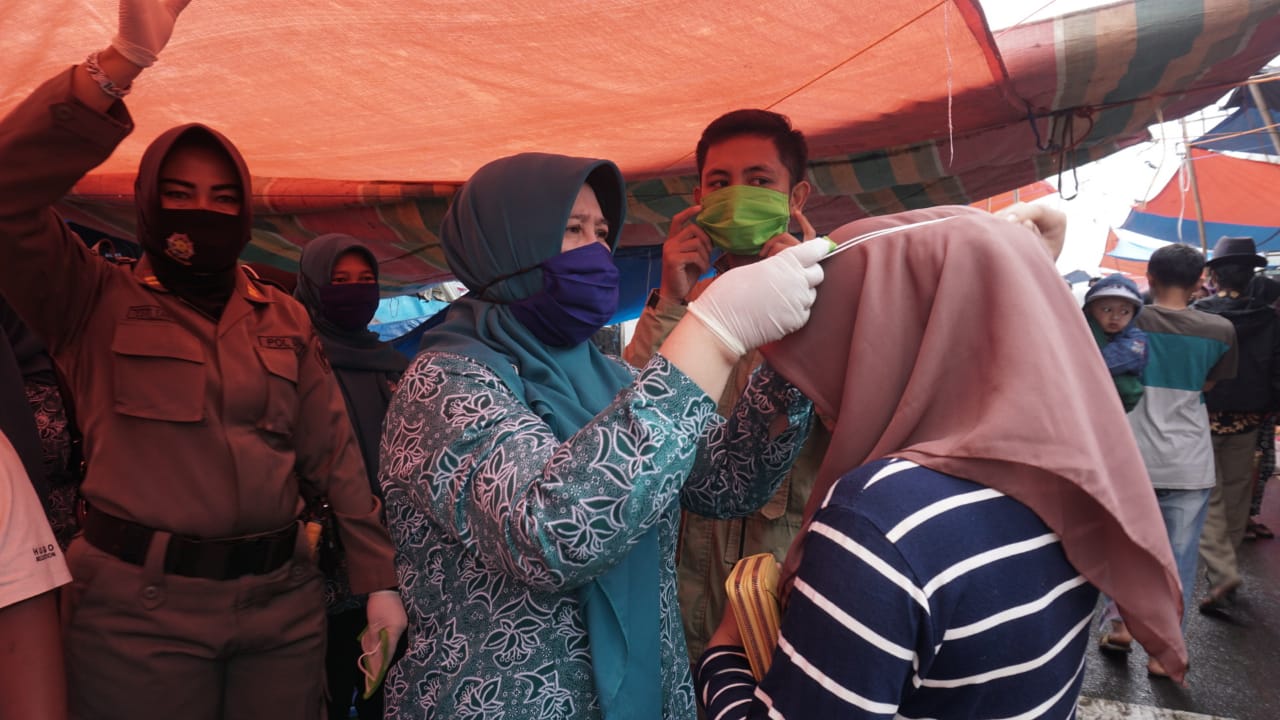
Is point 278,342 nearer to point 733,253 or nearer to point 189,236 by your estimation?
point 189,236

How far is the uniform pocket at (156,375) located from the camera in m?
1.83

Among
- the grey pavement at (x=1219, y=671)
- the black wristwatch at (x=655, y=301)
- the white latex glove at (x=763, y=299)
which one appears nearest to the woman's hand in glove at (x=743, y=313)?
the white latex glove at (x=763, y=299)

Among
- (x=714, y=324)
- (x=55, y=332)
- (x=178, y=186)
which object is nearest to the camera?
(x=714, y=324)

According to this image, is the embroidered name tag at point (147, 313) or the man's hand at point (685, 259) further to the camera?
the man's hand at point (685, 259)

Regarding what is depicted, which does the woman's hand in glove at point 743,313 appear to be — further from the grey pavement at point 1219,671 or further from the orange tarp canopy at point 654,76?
the grey pavement at point 1219,671

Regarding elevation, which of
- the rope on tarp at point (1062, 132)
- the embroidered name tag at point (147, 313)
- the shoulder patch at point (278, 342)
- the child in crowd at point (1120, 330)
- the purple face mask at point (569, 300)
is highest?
the rope on tarp at point (1062, 132)

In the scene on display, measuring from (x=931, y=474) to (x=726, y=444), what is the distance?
75 cm

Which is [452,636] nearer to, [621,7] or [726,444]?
[726,444]

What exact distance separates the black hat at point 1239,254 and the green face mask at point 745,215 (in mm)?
4583

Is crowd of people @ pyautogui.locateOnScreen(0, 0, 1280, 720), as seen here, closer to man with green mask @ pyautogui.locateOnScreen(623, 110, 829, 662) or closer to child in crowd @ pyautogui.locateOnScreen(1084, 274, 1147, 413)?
man with green mask @ pyautogui.locateOnScreen(623, 110, 829, 662)

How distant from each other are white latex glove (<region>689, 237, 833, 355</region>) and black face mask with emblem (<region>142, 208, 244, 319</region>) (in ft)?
4.91

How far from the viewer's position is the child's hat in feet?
12.9

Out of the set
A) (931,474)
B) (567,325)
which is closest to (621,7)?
(567,325)

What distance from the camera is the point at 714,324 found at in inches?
45.8
